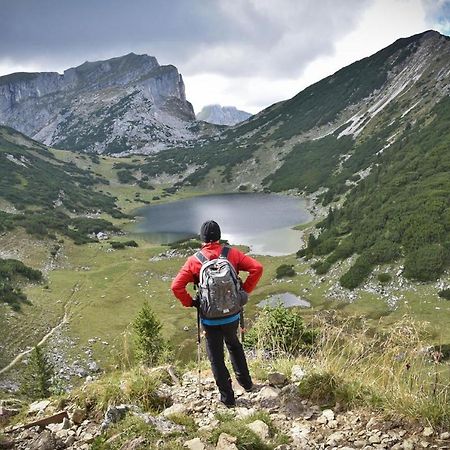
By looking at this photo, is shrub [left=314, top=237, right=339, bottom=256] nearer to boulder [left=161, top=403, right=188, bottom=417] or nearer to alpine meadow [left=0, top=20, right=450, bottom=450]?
alpine meadow [left=0, top=20, right=450, bottom=450]

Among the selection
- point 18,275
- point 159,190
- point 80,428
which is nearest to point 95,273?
point 18,275

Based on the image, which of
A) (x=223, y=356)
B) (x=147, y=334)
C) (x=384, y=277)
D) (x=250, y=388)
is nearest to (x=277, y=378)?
(x=250, y=388)

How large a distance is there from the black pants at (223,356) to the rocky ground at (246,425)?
0.78 feet

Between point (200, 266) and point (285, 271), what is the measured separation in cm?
5768

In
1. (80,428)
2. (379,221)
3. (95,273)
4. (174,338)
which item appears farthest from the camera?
(95,273)

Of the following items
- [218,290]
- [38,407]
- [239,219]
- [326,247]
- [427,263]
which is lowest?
[427,263]

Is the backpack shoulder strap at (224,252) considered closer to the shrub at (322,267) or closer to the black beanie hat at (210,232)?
the black beanie hat at (210,232)

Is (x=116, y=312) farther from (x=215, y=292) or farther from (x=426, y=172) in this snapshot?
(x=426, y=172)

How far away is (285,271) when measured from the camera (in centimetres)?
6375

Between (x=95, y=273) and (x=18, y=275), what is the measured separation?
12.2 m

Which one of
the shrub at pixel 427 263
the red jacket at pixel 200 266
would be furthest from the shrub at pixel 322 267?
the red jacket at pixel 200 266

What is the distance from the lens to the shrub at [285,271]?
207 feet

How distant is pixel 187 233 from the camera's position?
10781 cm

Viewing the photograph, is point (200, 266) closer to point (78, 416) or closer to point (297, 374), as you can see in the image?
point (297, 374)
